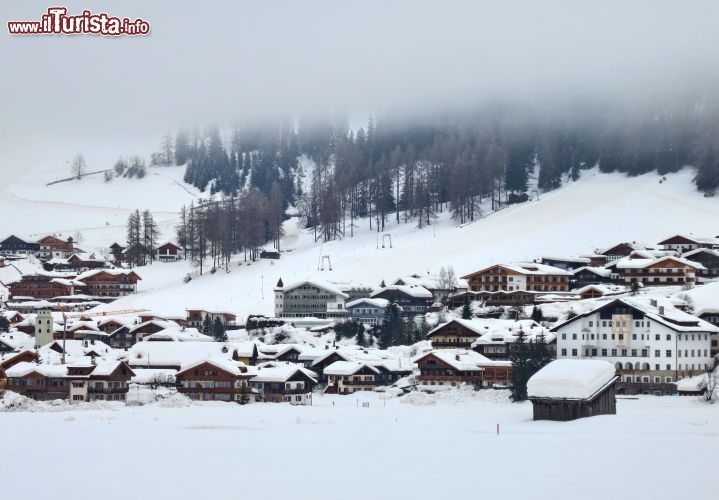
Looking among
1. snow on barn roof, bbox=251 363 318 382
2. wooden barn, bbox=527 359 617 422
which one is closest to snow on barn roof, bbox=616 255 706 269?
snow on barn roof, bbox=251 363 318 382

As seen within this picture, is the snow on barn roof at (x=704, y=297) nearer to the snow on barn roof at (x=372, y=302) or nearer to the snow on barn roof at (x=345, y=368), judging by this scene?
the snow on barn roof at (x=345, y=368)

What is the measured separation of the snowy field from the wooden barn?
129 centimetres

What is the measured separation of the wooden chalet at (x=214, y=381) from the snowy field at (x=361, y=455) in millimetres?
10093

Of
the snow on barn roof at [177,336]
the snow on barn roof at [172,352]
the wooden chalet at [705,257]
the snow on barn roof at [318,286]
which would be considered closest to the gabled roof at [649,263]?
the wooden chalet at [705,257]

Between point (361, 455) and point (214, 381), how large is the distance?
3256 cm

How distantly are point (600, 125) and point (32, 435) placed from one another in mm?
106301

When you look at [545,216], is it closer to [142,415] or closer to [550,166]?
[550,166]

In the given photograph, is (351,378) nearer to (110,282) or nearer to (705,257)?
(705,257)

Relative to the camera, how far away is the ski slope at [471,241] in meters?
115

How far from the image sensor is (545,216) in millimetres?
126438

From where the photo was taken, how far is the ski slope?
4510 inches

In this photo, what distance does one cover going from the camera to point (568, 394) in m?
55.2

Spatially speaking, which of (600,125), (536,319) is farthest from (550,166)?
(536,319)

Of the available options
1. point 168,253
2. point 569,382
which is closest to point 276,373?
point 569,382
